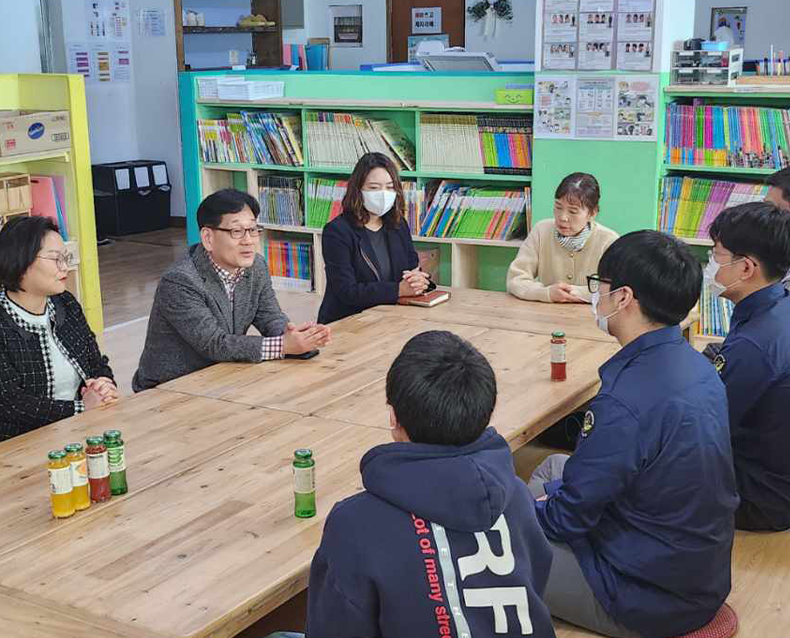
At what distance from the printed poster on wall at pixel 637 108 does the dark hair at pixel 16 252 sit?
3.26 meters

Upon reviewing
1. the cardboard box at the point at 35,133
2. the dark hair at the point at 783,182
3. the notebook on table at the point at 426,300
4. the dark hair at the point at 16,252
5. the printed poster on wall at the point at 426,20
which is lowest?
the notebook on table at the point at 426,300

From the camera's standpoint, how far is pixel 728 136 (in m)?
5.21

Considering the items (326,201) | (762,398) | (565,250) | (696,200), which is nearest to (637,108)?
(696,200)

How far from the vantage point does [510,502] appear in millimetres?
1700

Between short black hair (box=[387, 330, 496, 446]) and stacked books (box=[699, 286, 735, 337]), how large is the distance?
3.92m

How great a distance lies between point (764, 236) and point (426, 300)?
5.01 feet

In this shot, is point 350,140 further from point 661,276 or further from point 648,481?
point 648,481

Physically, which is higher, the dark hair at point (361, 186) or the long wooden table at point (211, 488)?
the dark hair at point (361, 186)

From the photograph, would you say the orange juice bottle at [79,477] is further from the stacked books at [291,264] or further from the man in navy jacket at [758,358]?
the stacked books at [291,264]

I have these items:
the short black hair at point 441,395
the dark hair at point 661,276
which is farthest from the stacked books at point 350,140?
the short black hair at point 441,395

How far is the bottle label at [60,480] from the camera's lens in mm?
2102

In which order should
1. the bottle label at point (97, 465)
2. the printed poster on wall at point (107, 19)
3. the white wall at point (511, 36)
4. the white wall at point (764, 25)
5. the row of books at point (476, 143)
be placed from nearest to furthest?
1. the bottle label at point (97, 465)
2. the row of books at point (476, 143)
3. the white wall at point (764, 25)
4. the printed poster on wall at point (107, 19)
5. the white wall at point (511, 36)

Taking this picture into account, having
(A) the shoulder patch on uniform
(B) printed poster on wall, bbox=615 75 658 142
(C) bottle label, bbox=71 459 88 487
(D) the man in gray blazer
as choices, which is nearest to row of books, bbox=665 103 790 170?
(B) printed poster on wall, bbox=615 75 658 142

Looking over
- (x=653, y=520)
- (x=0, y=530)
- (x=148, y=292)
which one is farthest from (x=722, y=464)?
(x=148, y=292)
